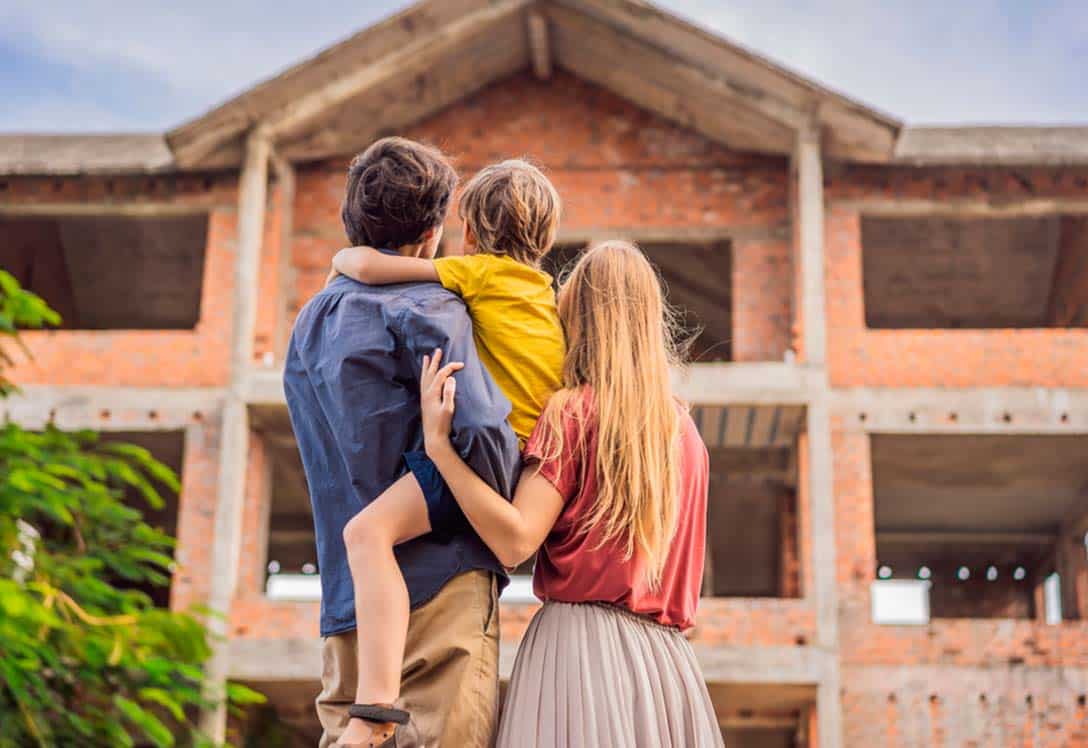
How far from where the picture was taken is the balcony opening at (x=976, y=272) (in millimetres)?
15797

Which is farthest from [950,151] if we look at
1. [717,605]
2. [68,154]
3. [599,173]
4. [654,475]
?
[654,475]

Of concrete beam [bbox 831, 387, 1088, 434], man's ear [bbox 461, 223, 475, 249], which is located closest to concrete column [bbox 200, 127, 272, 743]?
concrete beam [bbox 831, 387, 1088, 434]

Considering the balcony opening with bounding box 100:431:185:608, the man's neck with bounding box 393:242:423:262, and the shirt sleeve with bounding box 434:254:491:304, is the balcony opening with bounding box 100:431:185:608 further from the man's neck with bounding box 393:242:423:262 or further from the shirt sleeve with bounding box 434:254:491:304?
the shirt sleeve with bounding box 434:254:491:304

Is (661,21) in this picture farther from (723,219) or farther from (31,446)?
(31,446)

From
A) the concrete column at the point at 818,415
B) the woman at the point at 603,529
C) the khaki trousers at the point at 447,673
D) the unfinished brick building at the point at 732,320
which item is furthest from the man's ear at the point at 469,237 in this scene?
the concrete column at the point at 818,415

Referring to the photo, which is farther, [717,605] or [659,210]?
[659,210]

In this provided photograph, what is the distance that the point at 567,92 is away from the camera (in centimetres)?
1484

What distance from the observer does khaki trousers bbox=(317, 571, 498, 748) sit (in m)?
2.90

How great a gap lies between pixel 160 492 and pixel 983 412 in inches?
328

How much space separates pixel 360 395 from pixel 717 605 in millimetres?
9967

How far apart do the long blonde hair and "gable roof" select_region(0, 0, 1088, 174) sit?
421 inches

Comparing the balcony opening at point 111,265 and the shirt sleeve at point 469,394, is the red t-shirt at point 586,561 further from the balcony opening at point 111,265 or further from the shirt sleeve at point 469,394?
the balcony opening at point 111,265

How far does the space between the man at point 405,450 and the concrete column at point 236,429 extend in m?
9.50

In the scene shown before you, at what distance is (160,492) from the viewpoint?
54.5ft
